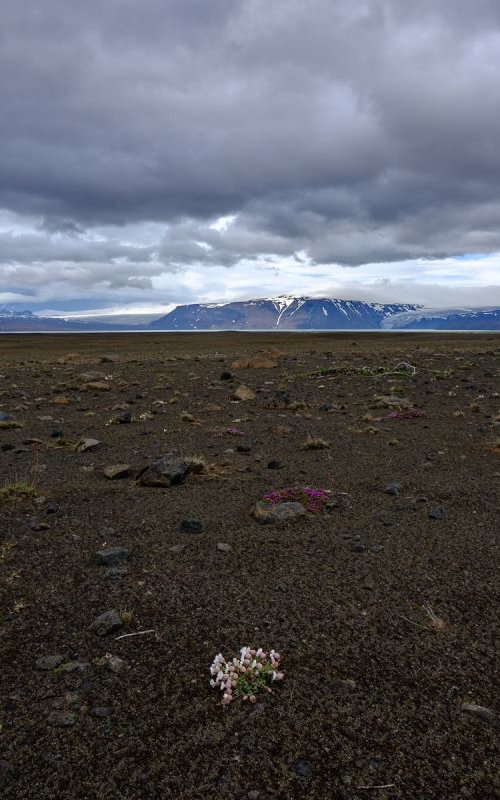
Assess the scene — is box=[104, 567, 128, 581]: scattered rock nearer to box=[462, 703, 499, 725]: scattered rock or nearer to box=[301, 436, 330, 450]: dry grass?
box=[462, 703, 499, 725]: scattered rock

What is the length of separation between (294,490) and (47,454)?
6.29 m

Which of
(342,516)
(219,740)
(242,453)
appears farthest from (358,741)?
(242,453)

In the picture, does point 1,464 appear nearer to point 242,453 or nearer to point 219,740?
point 242,453

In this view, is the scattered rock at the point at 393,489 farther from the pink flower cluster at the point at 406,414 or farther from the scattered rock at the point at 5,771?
the scattered rock at the point at 5,771

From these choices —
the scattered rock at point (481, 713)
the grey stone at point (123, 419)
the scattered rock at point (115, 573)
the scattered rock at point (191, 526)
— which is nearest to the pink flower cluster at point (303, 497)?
the scattered rock at point (191, 526)

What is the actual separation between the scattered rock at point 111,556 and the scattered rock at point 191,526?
104 centimetres

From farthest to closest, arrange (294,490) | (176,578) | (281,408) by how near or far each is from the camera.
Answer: (281,408) → (294,490) → (176,578)

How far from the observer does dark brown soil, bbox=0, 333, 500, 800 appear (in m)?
3.31

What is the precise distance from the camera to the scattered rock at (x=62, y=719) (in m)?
3.63

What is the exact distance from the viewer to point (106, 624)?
4773 millimetres

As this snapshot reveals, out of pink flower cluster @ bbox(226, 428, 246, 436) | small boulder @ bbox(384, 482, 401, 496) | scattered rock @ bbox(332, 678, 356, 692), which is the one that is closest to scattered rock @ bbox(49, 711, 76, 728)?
scattered rock @ bbox(332, 678, 356, 692)

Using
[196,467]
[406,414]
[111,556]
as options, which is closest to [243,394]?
[406,414]

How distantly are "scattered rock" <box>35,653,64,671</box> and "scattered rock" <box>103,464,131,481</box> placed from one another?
5258mm

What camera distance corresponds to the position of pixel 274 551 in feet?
21.2
